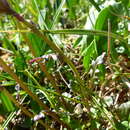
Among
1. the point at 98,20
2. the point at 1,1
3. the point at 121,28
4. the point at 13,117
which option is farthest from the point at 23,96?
the point at 1,1

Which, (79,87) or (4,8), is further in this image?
(79,87)

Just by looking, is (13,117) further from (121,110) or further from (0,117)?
(121,110)

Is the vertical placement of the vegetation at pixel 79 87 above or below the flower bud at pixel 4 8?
below

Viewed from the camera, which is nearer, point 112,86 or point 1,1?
point 1,1

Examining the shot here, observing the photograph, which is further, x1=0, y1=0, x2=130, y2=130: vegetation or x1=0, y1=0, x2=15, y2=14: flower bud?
x1=0, y1=0, x2=130, y2=130: vegetation

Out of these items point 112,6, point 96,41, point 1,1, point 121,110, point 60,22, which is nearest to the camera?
point 1,1

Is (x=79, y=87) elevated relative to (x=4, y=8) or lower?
lower

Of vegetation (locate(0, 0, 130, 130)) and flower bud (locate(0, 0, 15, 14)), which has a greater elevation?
flower bud (locate(0, 0, 15, 14))

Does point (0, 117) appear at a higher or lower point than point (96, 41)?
lower

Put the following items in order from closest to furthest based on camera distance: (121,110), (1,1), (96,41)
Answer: (1,1)
(121,110)
(96,41)

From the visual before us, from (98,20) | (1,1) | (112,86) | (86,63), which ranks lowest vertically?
(112,86)

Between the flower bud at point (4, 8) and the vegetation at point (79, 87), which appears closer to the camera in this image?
the flower bud at point (4, 8)
